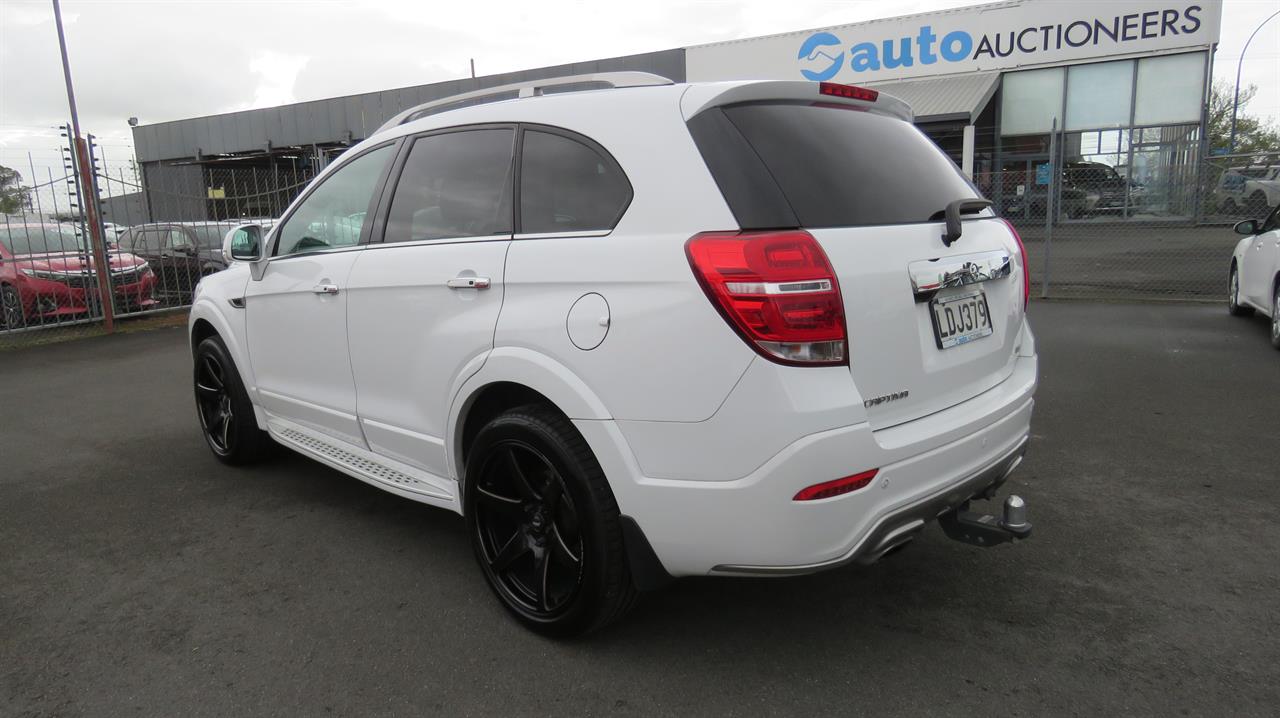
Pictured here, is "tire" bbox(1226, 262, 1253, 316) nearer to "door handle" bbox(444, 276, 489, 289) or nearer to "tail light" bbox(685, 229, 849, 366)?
"tail light" bbox(685, 229, 849, 366)

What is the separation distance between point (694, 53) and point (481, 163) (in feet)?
78.4

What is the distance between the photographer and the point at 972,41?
21891 millimetres

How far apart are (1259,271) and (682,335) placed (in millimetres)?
8172

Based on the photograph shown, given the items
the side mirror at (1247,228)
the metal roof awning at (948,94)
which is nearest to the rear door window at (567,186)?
the side mirror at (1247,228)

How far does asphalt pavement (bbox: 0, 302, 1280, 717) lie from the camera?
8.36 feet

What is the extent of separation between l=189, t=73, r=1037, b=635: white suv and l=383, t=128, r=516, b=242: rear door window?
1 cm

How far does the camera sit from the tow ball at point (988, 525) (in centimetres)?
272

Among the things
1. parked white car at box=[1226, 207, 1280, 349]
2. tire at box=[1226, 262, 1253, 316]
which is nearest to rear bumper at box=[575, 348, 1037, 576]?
parked white car at box=[1226, 207, 1280, 349]

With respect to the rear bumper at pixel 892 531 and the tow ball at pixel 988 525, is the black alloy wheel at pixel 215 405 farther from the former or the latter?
the tow ball at pixel 988 525

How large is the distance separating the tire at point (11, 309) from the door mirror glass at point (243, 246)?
8363mm

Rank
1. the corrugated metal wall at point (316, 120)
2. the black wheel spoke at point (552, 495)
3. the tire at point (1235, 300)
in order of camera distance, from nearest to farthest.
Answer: the black wheel spoke at point (552, 495) < the tire at point (1235, 300) < the corrugated metal wall at point (316, 120)

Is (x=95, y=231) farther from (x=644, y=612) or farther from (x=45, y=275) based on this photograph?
(x=644, y=612)

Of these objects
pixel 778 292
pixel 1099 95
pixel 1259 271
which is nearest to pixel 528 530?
pixel 778 292

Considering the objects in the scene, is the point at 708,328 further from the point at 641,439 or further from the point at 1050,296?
the point at 1050,296
